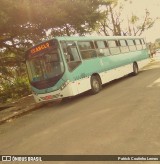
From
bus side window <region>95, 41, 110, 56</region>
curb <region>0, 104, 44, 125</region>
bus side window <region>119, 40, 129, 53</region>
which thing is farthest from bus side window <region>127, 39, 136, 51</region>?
curb <region>0, 104, 44, 125</region>

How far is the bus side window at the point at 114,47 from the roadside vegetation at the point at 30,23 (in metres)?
1.59

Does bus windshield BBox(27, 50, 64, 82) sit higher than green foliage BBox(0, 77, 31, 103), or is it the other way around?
bus windshield BBox(27, 50, 64, 82)

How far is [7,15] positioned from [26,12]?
1106mm

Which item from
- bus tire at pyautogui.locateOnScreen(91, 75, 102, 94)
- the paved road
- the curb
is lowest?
the paved road

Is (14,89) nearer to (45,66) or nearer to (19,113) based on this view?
(19,113)

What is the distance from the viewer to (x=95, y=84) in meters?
14.2

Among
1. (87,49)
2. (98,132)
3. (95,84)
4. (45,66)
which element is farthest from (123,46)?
(98,132)

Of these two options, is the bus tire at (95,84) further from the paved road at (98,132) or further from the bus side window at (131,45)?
the bus side window at (131,45)

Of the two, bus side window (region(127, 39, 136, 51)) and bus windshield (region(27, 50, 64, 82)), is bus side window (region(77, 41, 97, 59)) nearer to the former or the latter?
bus windshield (region(27, 50, 64, 82))

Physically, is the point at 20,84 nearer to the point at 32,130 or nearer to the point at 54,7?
the point at 54,7

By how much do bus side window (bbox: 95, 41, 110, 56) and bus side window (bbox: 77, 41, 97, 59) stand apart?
A: 553mm

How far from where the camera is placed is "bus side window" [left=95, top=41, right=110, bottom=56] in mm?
15523

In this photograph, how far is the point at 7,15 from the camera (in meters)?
12.5

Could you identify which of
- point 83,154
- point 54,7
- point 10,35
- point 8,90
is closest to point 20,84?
point 8,90
